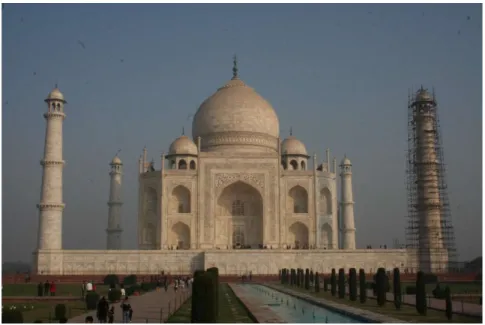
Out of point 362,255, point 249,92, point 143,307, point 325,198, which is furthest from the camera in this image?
point 249,92

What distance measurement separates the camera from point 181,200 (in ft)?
98.3

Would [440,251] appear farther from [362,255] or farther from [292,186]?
[292,186]

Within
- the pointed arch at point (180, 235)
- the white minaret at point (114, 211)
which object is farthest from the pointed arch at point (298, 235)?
the white minaret at point (114, 211)

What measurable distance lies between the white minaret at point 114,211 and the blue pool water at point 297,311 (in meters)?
16.8

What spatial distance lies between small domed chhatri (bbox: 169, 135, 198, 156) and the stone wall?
20.5ft

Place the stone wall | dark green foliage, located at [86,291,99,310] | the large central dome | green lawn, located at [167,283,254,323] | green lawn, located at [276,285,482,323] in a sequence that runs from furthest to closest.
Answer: the large central dome → the stone wall → dark green foliage, located at [86,291,99,310] → green lawn, located at [167,283,254,323] → green lawn, located at [276,285,482,323]

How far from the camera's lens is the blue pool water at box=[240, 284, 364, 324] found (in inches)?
457

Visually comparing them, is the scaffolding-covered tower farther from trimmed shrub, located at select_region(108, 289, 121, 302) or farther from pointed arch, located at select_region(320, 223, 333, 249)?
trimmed shrub, located at select_region(108, 289, 121, 302)

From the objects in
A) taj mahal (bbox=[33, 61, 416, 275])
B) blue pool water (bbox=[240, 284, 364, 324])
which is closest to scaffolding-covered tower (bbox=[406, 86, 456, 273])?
Result: taj mahal (bbox=[33, 61, 416, 275])

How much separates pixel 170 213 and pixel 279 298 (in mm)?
13466

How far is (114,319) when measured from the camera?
1134 centimetres

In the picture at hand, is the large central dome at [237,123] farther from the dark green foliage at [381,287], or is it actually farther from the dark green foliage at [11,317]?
the dark green foliage at [11,317]

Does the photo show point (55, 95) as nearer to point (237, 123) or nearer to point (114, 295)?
point (237, 123)


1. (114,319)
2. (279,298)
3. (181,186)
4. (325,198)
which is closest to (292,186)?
(325,198)
